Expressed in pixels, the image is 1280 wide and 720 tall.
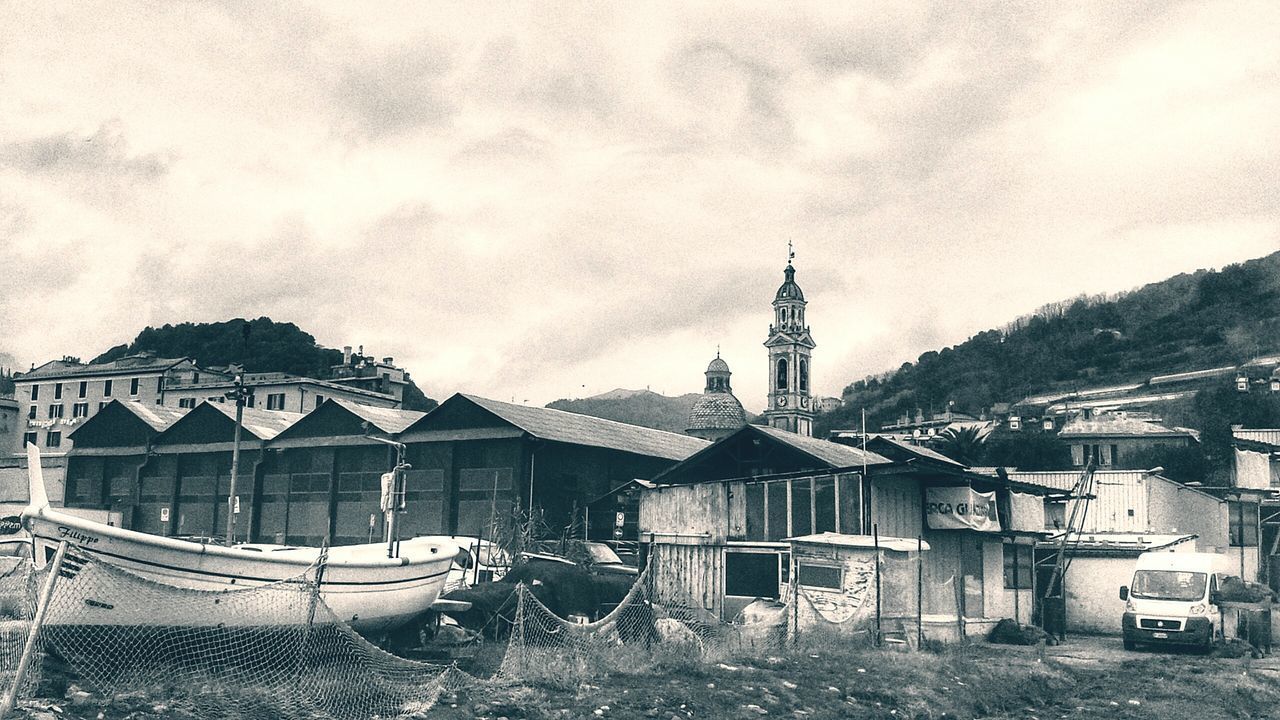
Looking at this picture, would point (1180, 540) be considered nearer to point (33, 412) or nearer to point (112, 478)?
point (112, 478)

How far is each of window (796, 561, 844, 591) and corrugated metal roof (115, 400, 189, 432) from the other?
1612 inches

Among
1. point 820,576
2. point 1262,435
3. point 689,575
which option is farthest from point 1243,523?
point 1262,435

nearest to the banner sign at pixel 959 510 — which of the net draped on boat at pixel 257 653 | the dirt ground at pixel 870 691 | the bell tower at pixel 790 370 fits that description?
the dirt ground at pixel 870 691

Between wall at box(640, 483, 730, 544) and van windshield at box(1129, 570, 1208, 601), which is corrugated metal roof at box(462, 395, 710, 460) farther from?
van windshield at box(1129, 570, 1208, 601)

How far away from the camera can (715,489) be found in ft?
96.6

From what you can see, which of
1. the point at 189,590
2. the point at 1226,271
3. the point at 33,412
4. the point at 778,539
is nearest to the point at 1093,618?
the point at 778,539

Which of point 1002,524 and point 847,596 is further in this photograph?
point 1002,524

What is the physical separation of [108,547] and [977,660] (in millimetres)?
16225

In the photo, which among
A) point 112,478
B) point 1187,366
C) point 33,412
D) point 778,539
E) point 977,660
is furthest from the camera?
point 1187,366

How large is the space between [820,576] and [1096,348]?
Answer: 509ft

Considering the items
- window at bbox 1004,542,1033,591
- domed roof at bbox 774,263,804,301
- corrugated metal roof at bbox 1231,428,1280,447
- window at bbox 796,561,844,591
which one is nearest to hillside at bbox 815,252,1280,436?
domed roof at bbox 774,263,804,301

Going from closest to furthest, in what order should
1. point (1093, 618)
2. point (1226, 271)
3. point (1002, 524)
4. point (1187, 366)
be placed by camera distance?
point (1093, 618), point (1002, 524), point (1187, 366), point (1226, 271)

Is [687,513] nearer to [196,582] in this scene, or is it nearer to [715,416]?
[196,582]

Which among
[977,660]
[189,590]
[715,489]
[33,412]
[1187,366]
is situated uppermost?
[1187,366]
